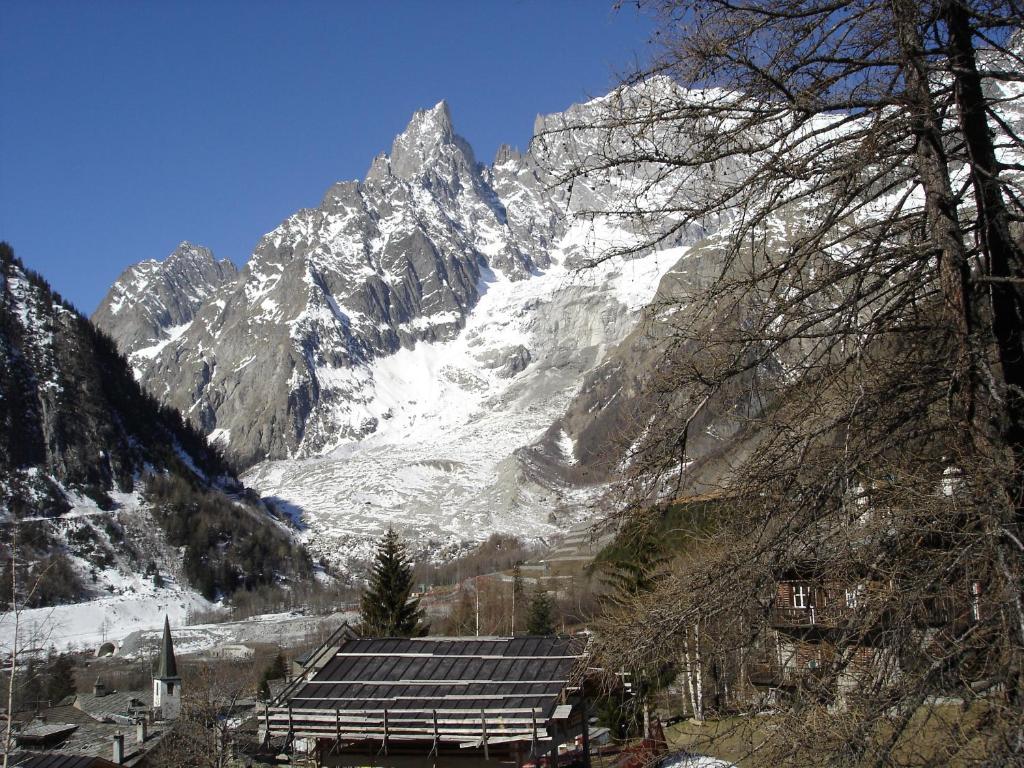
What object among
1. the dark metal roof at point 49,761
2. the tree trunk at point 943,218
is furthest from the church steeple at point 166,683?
the tree trunk at point 943,218

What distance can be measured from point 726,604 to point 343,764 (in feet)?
26.1

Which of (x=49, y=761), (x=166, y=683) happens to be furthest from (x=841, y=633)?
(x=166, y=683)

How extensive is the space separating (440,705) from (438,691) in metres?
0.28

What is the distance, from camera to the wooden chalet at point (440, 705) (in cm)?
986

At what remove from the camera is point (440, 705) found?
33.7 ft

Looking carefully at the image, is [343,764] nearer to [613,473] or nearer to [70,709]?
[613,473]

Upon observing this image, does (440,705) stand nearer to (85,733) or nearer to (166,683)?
(85,733)

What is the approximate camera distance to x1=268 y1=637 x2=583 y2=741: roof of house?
9.91 meters

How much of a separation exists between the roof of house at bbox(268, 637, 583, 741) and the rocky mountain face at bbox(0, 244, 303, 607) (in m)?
121

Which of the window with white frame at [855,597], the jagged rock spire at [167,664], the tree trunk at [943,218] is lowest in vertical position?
the jagged rock spire at [167,664]

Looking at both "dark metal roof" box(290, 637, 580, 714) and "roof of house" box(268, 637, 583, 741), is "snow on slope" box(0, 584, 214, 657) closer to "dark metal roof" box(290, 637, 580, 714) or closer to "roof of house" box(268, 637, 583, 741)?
"dark metal roof" box(290, 637, 580, 714)

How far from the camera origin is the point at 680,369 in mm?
4602

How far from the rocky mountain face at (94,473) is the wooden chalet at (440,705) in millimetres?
120565

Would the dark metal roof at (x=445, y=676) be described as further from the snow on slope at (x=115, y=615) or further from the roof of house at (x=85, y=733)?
the snow on slope at (x=115, y=615)
